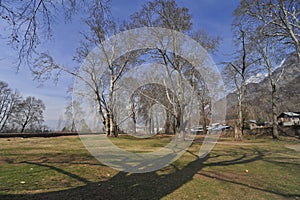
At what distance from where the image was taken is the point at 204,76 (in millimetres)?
18641

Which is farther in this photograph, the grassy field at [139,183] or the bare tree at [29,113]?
the bare tree at [29,113]

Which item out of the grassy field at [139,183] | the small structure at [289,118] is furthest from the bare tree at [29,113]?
the small structure at [289,118]

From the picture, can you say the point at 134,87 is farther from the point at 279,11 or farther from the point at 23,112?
the point at 23,112

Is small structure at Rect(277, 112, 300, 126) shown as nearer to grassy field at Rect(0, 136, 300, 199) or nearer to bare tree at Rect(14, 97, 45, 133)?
grassy field at Rect(0, 136, 300, 199)

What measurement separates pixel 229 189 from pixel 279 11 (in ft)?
32.3

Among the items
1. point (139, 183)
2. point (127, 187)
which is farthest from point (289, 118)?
point (127, 187)

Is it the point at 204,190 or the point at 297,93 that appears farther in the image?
the point at 297,93

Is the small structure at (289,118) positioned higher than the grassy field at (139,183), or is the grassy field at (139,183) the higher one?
the small structure at (289,118)

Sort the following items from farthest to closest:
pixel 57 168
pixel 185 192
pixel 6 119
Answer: pixel 6 119, pixel 57 168, pixel 185 192

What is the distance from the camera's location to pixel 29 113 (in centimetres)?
3800

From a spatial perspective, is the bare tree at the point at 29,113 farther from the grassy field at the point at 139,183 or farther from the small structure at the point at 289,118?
the small structure at the point at 289,118

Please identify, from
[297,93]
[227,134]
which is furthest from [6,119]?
[297,93]

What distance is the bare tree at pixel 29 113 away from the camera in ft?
118

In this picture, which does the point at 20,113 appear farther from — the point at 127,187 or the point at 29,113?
the point at 127,187
